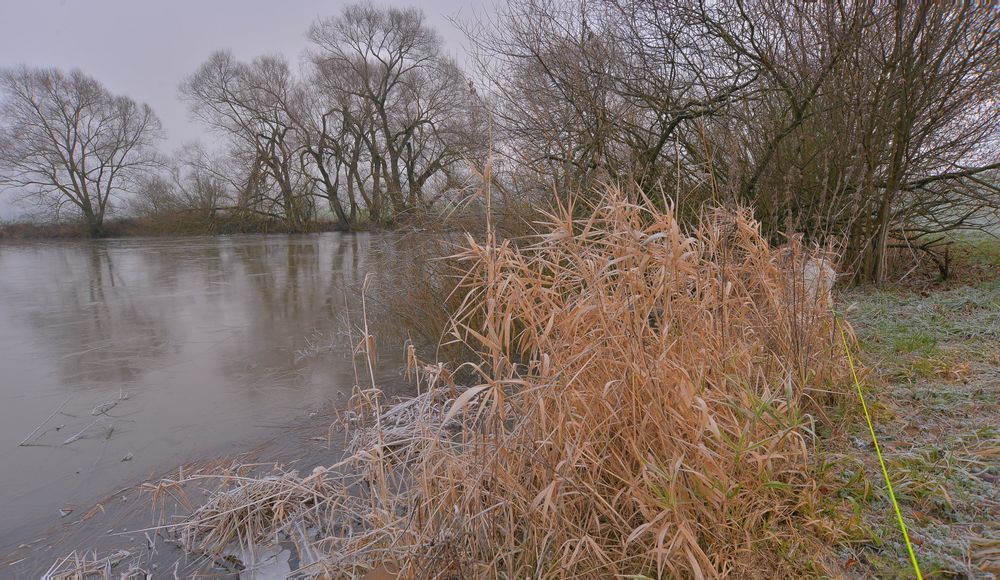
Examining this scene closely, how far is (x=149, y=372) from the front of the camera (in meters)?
5.86

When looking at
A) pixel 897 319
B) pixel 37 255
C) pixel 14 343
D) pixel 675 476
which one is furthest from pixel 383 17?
pixel 675 476

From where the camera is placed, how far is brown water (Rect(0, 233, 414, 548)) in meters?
3.79

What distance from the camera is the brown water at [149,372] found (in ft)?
12.4

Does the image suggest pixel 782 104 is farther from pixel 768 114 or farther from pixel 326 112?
pixel 326 112

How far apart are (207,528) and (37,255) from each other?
20836 mm

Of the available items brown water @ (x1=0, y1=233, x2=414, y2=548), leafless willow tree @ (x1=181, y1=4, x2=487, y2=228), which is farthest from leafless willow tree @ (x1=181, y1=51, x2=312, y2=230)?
brown water @ (x1=0, y1=233, x2=414, y2=548)

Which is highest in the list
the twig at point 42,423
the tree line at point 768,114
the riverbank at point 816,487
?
the tree line at point 768,114

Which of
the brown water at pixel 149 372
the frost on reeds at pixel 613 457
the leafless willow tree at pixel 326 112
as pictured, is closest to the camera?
the frost on reeds at pixel 613 457

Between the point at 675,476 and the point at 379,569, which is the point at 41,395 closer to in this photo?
the point at 379,569

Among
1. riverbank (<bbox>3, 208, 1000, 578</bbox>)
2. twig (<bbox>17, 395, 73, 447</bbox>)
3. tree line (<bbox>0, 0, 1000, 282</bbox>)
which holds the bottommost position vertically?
twig (<bbox>17, 395, 73, 447</bbox>)

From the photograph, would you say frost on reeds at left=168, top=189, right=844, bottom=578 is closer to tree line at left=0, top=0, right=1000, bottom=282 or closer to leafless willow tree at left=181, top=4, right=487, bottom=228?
tree line at left=0, top=0, right=1000, bottom=282

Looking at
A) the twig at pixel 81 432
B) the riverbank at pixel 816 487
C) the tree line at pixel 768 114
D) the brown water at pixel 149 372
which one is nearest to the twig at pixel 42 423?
the brown water at pixel 149 372

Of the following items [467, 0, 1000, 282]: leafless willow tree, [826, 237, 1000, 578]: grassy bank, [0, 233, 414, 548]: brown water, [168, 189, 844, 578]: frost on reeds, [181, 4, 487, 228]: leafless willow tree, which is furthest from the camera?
[181, 4, 487, 228]: leafless willow tree

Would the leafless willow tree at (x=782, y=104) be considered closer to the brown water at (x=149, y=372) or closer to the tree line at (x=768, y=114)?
the tree line at (x=768, y=114)
